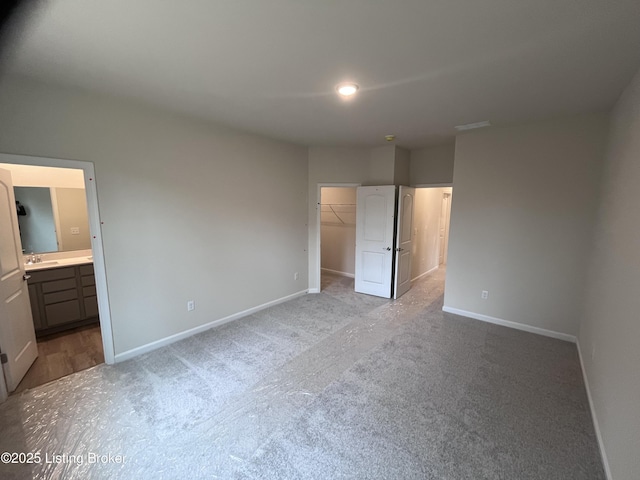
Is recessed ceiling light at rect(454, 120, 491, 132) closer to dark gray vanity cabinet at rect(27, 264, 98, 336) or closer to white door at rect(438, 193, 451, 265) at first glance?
white door at rect(438, 193, 451, 265)

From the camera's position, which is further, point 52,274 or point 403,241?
point 403,241

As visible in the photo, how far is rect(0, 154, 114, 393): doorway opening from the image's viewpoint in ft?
9.49

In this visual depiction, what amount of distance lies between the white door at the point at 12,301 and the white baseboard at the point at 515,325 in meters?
4.88

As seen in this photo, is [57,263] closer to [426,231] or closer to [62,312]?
[62,312]

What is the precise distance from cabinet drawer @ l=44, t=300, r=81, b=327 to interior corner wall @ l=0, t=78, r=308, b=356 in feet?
4.48

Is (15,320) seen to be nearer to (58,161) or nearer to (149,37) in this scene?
(58,161)

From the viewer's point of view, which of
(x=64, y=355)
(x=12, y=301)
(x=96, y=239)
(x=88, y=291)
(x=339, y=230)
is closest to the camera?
(x=12, y=301)

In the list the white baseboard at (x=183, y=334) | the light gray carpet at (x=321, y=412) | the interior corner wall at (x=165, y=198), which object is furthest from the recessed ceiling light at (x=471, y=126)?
the white baseboard at (x=183, y=334)

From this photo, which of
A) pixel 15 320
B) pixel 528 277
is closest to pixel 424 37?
pixel 528 277

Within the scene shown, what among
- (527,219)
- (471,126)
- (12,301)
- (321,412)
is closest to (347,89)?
(471,126)

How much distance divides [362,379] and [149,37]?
2976 mm

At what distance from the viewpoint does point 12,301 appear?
7.86ft

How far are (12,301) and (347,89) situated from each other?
348 centimetres

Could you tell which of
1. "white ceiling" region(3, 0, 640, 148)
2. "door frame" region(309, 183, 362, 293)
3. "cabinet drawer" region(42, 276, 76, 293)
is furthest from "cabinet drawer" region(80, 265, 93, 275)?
"door frame" region(309, 183, 362, 293)
